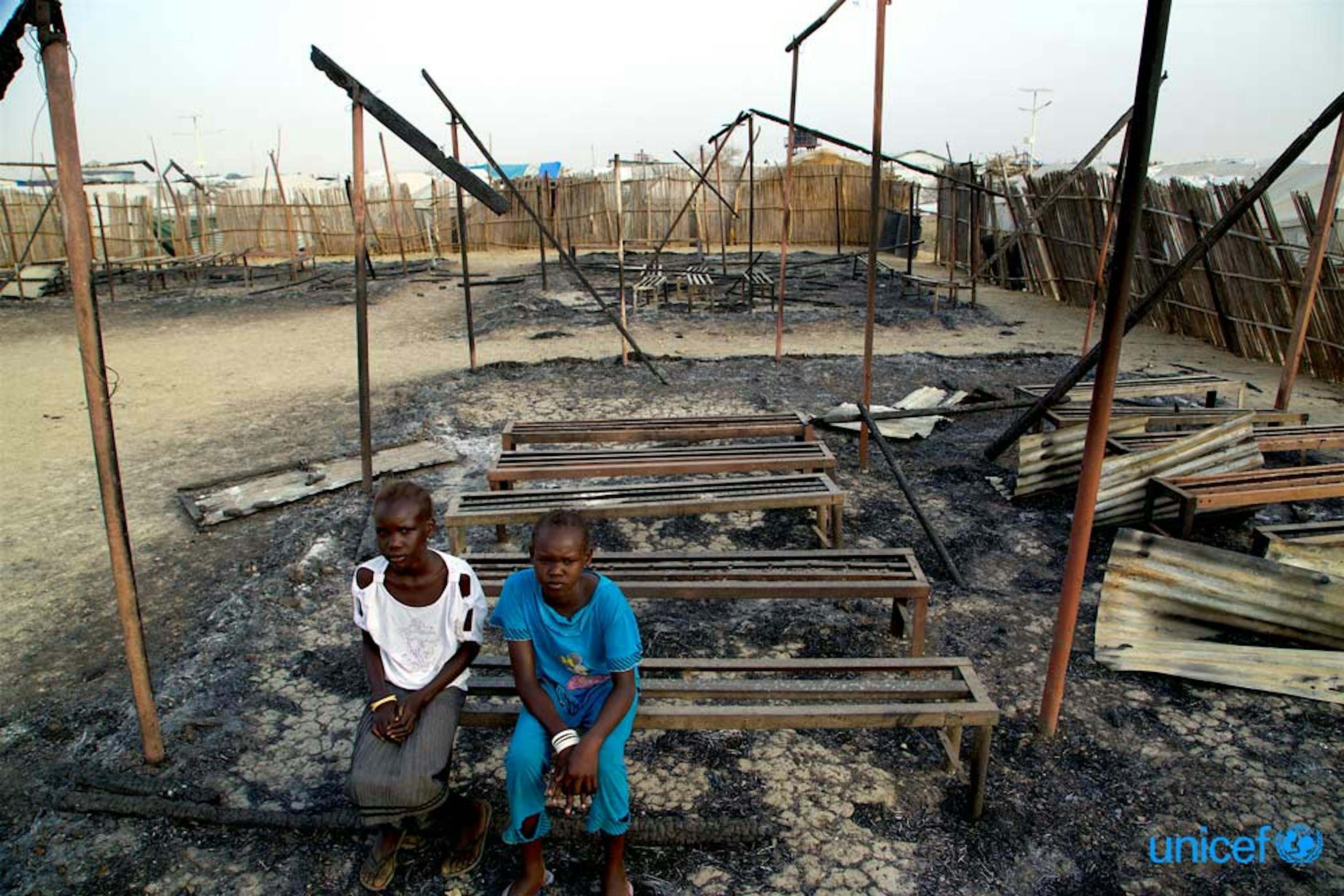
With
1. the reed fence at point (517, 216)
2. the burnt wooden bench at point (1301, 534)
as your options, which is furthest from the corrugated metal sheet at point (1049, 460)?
the reed fence at point (517, 216)

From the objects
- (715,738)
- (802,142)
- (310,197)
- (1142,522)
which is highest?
(802,142)

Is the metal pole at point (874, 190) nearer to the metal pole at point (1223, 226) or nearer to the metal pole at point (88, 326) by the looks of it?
the metal pole at point (1223, 226)

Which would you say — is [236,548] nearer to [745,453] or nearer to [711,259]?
[745,453]

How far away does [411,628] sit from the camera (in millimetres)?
2463

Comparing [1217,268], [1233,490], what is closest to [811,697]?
[1233,490]

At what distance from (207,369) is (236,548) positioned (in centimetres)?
574

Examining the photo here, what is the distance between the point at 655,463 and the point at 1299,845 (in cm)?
311

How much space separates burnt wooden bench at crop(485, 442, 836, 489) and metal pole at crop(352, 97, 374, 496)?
89cm

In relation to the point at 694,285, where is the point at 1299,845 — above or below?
below

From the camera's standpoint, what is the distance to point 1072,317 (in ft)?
39.0

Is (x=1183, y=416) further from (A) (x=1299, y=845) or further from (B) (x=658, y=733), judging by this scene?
(B) (x=658, y=733)


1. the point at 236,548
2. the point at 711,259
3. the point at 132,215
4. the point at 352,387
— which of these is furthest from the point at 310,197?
the point at 236,548

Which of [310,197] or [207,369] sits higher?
[310,197]

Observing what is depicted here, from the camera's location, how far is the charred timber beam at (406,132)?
4461 mm
